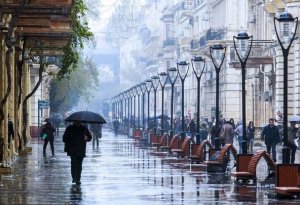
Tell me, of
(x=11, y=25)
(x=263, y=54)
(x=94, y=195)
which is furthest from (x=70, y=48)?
(x=263, y=54)

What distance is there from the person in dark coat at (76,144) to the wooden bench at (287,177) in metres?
5.72

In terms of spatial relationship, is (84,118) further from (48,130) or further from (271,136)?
(48,130)

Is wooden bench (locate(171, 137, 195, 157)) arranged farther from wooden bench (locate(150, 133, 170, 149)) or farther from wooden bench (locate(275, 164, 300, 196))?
wooden bench (locate(275, 164, 300, 196))

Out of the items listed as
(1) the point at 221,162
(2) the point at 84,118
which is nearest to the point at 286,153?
(2) the point at 84,118

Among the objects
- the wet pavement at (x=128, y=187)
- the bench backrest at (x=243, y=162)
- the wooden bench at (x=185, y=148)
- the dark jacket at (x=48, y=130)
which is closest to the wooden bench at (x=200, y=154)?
the wet pavement at (x=128, y=187)

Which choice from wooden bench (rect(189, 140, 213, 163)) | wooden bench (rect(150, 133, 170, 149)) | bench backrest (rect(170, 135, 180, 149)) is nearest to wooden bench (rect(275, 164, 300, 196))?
wooden bench (rect(189, 140, 213, 163))

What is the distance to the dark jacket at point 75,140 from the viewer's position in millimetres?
28188

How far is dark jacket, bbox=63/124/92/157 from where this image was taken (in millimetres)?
28188

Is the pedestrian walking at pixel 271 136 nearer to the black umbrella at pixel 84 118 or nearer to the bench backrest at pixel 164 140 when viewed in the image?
the black umbrella at pixel 84 118

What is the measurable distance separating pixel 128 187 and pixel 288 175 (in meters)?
4.54

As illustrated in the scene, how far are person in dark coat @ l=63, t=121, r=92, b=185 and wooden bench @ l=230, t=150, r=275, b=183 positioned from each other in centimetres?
382

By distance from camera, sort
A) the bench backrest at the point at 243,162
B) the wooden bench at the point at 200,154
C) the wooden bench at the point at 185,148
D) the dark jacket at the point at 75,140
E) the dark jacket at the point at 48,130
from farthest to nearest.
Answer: the dark jacket at the point at 48,130 → the wooden bench at the point at 185,148 → the wooden bench at the point at 200,154 → the bench backrest at the point at 243,162 → the dark jacket at the point at 75,140

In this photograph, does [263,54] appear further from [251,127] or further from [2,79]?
[2,79]

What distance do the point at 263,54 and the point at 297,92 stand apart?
39.4ft
